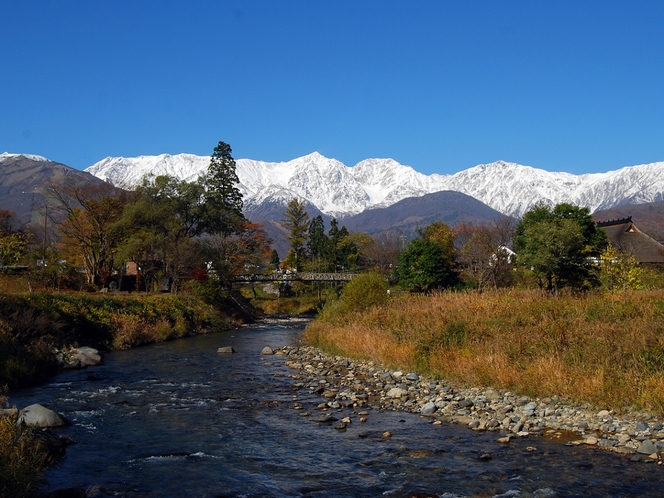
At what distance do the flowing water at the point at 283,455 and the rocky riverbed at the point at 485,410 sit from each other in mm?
472

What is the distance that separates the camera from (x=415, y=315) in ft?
86.6

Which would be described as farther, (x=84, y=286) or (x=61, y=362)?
(x=84, y=286)

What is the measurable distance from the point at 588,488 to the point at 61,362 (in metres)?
22.2

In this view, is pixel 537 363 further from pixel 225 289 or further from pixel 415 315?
pixel 225 289

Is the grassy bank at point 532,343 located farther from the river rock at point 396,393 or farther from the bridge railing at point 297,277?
the bridge railing at point 297,277

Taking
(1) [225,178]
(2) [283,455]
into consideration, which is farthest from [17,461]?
(1) [225,178]

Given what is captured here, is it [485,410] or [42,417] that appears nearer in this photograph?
[42,417]

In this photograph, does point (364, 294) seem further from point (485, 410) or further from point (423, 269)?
point (423, 269)

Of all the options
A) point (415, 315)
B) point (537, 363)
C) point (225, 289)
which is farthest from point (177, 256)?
point (537, 363)

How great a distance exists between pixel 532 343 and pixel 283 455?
1001 centimetres

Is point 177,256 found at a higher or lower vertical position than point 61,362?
higher

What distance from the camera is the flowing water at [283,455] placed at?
36.2 feet

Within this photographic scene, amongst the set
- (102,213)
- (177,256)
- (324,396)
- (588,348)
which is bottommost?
(324,396)

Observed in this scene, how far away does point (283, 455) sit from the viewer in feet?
43.4
